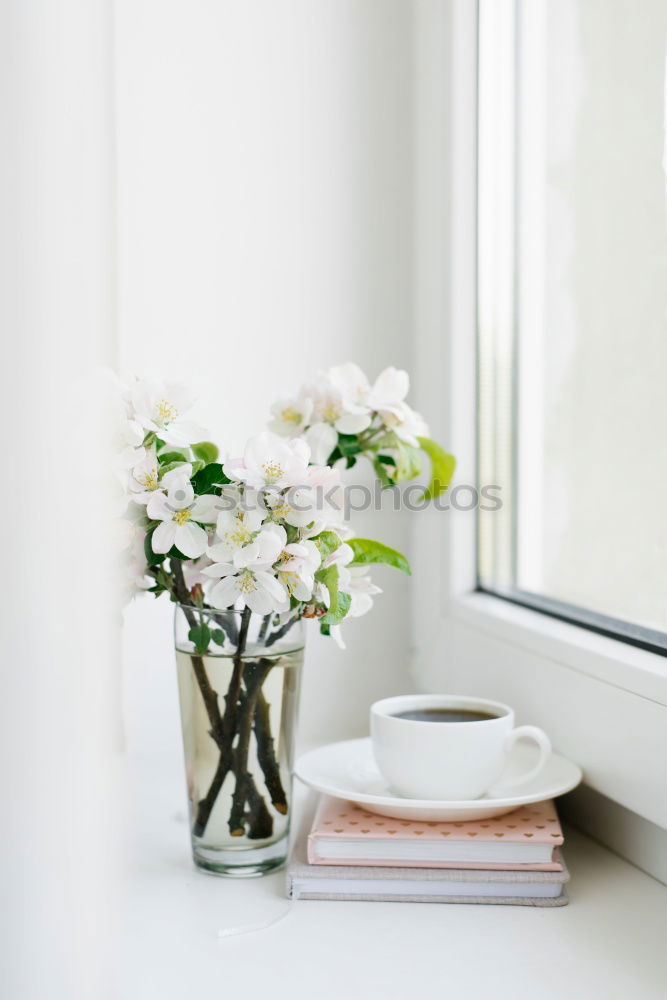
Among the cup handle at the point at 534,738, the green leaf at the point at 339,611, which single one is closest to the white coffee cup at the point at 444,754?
the cup handle at the point at 534,738

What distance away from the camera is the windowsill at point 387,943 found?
0.55m

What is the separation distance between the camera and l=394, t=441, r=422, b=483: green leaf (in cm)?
77

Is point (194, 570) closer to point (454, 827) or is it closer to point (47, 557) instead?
point (454, 827)

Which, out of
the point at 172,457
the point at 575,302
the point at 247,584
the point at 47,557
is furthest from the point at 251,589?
the point at 575,302

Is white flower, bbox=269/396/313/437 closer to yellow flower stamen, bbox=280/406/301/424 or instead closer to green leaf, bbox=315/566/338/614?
yellow flower stamen, bbox=280/406/301/424

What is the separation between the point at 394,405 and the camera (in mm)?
764

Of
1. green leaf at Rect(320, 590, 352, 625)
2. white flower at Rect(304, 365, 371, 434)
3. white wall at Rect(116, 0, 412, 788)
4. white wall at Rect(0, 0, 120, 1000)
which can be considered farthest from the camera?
white wall at Rect(116, 0, 412, 788)

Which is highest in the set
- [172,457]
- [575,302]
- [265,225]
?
[265,225]

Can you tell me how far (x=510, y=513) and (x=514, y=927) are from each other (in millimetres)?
487

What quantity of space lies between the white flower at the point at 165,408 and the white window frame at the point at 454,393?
1.19 feet

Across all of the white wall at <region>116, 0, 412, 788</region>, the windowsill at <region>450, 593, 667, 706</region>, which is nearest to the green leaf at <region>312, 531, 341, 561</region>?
the windowsill at <region>450, 593, 667, 706</region>

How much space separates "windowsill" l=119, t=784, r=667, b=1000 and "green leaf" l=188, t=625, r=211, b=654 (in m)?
0.18

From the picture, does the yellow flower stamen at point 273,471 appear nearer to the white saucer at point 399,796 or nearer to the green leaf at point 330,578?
the green leaf at point 330,578

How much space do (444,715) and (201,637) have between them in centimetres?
21
